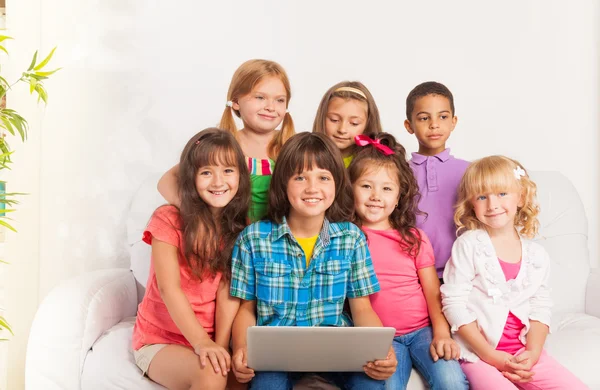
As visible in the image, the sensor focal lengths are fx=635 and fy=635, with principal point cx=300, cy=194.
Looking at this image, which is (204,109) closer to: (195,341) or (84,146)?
(84,146)

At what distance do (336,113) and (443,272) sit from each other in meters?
0.70

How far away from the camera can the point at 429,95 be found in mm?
2367

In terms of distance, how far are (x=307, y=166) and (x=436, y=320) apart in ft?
2.11

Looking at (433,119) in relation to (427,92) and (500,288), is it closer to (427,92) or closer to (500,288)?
(427,92)

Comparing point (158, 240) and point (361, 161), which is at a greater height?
point (361, 161)

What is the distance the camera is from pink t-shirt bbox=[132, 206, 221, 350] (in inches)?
78.4

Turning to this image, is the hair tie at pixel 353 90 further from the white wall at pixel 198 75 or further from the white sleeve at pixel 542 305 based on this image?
the white sleeve at pixel 542 305

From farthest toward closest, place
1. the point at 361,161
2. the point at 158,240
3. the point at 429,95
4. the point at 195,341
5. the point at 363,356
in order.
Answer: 1. the point at 429,95
2. the point at 361,161
3. the point at 158,240
4. the point at 195,341
5. the point at 363,356

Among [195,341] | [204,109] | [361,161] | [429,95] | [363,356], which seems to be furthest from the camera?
[204,109]

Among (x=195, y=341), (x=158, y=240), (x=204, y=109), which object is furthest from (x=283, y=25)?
(x=195, y=341)

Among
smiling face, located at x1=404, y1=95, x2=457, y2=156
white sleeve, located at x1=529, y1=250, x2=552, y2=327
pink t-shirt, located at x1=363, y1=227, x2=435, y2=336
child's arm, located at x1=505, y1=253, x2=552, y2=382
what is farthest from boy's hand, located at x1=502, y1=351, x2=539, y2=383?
smiling face, located at x1=404, y1=95, x2=457, y2=156

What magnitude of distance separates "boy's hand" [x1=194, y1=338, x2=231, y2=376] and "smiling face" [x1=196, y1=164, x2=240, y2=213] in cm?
45

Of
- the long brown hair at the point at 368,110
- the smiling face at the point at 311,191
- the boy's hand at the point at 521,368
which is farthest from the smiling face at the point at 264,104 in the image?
the boy's hand at the point at 521,368

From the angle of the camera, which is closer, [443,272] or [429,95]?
[443,272]
